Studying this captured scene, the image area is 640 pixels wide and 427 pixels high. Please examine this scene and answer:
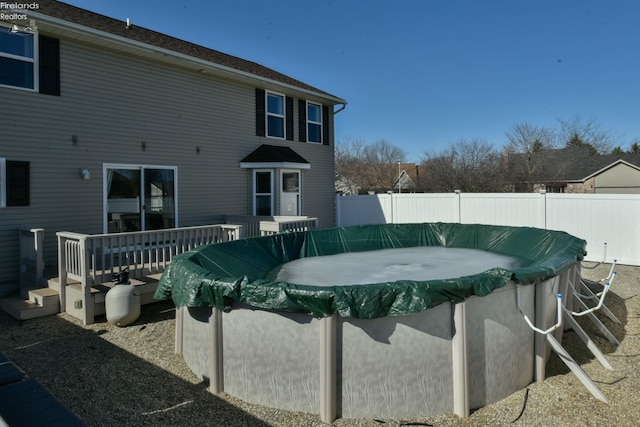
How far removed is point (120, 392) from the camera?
132 inches

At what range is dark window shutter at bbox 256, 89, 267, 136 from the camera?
34.8ft

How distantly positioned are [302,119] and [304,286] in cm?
944

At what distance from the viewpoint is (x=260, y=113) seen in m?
10.7

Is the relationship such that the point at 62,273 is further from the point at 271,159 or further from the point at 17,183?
the point at 271,159

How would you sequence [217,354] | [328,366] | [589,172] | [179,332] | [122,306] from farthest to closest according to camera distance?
1. [589,172]
2. [122,306]
3. [179,332]
4. [217,354]
5. [328,366]

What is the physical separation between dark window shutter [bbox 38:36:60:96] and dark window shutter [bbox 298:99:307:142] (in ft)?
20.2

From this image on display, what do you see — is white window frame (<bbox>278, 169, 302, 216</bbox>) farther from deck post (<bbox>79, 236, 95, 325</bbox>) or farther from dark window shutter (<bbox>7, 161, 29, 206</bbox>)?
deck post (<bbox>79, 236, 95, 325</bbox>)

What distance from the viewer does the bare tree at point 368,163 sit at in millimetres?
34969

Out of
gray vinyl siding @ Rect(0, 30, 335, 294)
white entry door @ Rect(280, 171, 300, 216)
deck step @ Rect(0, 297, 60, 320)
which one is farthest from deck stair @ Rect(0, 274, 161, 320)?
white entry door @ Rect(280, 171, 300, 216)

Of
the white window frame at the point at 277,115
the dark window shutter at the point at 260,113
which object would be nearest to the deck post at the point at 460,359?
the dark window shutter at the point at 260,113

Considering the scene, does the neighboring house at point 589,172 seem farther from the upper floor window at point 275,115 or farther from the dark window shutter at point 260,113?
the dark window shutter at point 260,113

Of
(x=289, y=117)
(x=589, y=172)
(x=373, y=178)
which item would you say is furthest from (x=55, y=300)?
(x=373, y=178)

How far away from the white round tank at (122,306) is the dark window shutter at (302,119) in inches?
299

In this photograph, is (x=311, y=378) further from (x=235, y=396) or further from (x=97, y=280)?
(x=97, y=280)
